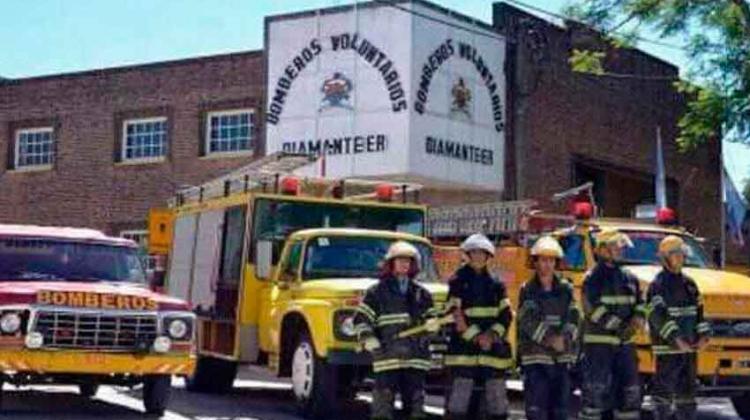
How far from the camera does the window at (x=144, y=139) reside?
27547mm

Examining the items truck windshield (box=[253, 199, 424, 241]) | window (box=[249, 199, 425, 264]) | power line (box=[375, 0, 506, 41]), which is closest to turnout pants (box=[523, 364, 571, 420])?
window (box=[249, 199, 425, 264])

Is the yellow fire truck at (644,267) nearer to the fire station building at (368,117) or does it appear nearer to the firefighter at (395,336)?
the firefighter at (395,336)

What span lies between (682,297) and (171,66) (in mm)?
18374

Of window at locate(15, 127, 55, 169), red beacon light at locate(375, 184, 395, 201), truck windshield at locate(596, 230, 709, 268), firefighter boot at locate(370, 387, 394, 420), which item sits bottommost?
firefighter boot at locate(370, 387, 394, 420)

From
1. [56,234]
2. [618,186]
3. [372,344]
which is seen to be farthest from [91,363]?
[618,186]

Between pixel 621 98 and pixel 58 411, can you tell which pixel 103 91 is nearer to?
pixel 621 98

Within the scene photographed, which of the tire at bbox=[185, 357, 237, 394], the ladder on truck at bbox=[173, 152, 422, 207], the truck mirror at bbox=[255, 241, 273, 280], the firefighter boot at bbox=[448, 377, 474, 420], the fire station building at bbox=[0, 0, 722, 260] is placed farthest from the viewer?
the fire station building at bbox=[0, 0, 722, 260]

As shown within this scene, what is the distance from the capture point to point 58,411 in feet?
39.0

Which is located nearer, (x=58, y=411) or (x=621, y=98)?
(x=58, y=411)

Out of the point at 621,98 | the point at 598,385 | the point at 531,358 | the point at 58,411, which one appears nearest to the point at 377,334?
the point at 531,358

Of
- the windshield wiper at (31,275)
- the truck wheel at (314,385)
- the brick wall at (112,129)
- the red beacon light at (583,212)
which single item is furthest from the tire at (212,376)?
the brick wall at (112,129)

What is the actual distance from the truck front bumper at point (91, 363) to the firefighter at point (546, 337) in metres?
3.33

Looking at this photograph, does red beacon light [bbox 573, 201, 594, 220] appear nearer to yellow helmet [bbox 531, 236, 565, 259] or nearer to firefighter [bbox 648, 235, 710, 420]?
firefighter [bbox 648, 235, 710, 420]

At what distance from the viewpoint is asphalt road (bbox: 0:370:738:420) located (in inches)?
468
